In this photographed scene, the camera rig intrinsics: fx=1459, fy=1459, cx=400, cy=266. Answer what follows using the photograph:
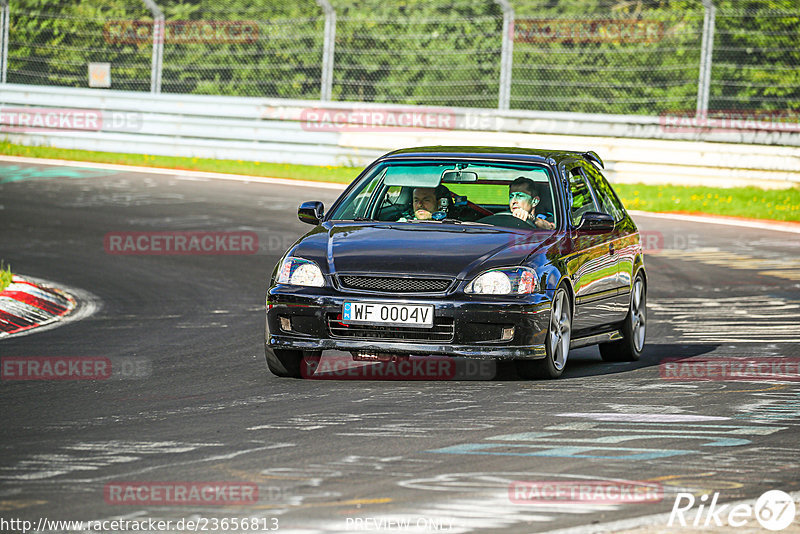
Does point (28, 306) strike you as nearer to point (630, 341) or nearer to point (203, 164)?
point (630, 341)

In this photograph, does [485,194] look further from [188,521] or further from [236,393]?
[188,521]

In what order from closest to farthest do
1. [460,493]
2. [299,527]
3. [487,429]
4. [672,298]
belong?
[299,527], [460,493], [487,429], [672,298]

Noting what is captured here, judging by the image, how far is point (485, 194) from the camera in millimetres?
10930

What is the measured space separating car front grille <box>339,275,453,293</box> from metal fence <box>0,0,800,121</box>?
14.1 m

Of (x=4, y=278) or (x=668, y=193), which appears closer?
(x=4, y=278)

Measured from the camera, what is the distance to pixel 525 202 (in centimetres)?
1008

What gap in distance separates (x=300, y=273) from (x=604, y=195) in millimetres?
3101

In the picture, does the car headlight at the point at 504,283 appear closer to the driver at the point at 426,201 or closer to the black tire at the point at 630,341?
the driver at the point at 426,201

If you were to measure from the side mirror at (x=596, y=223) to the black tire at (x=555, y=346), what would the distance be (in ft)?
2.01

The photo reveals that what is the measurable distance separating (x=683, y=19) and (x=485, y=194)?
14859 mm

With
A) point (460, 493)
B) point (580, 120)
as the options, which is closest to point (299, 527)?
point (460, 493)

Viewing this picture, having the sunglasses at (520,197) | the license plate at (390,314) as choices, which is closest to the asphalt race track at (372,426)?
the license plate at (390,314)

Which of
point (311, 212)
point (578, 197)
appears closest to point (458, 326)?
point (311, 212)

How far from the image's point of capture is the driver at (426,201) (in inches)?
401
